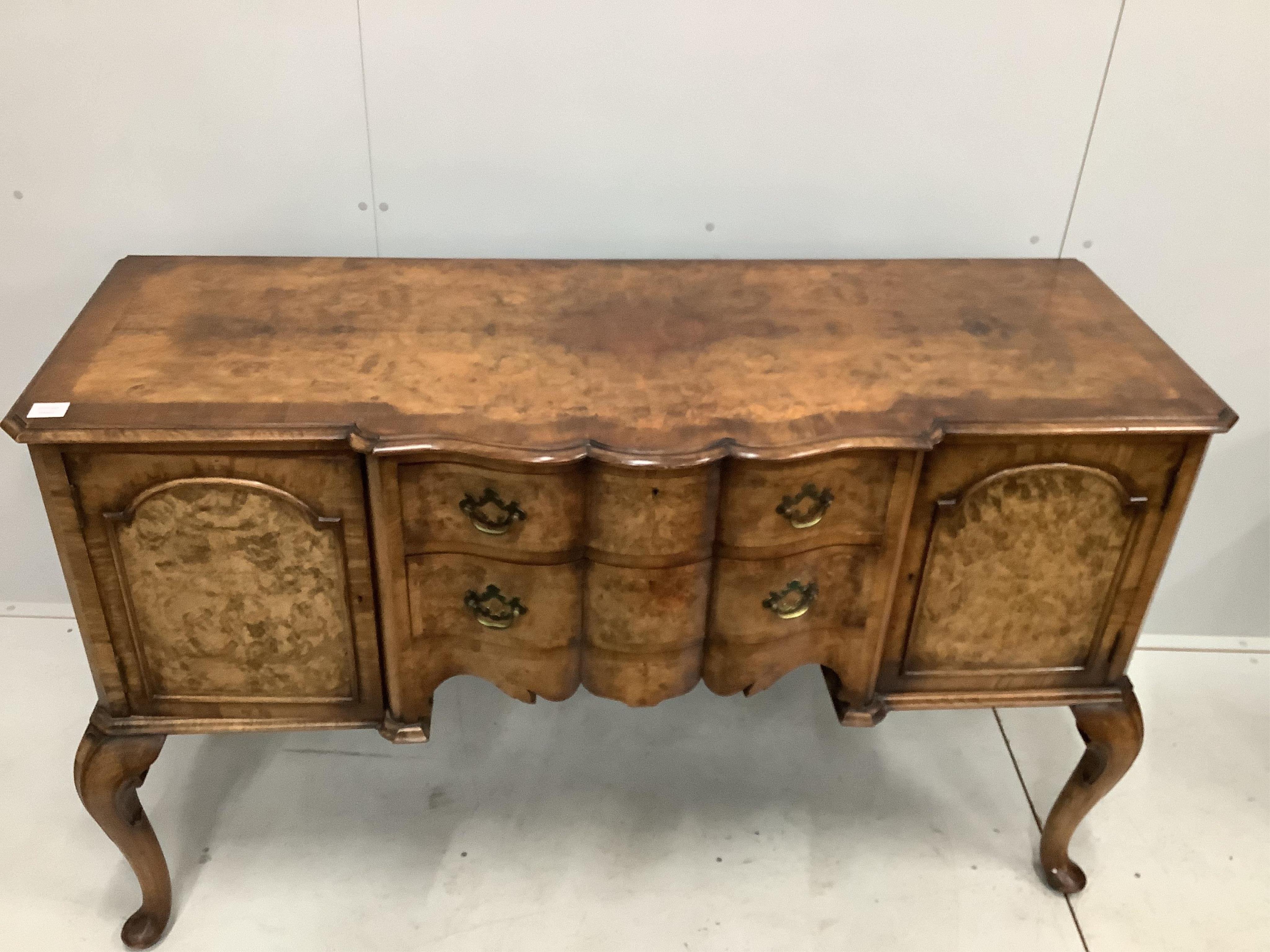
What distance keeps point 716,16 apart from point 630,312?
52cm

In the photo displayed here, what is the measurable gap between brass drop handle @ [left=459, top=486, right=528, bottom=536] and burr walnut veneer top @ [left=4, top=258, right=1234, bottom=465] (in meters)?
0.09

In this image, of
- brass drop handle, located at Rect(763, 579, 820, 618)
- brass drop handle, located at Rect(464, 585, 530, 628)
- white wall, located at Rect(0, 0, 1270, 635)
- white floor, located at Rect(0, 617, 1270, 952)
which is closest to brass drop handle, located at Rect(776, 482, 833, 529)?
brass drop handle, located at Rect(763, 579, 820, 618)

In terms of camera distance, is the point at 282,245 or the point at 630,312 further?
the point at 282,245

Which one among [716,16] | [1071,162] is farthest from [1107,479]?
[716,16]

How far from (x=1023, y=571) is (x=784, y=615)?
0.35 meters

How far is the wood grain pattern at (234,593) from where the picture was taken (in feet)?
4.65

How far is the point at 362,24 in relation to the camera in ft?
5.77

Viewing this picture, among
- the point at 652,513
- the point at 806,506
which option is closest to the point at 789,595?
the point at 806,506

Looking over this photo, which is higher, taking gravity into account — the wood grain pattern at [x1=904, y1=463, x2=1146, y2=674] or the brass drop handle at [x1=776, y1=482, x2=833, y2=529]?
A: the brass drop handle at [x1=776, y1=482, x2=833, y2=529]

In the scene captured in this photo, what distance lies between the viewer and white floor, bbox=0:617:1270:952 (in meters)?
1.87

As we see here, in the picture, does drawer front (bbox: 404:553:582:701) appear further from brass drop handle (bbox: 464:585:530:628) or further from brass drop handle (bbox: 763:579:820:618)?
brass drop handle (bbox: 763:579:820:618)

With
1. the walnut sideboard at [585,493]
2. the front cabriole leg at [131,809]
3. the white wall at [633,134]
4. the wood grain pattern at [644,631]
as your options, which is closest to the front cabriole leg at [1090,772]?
the walnut sideboard at [585,493]

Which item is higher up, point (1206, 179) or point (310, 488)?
point (1206, 179)

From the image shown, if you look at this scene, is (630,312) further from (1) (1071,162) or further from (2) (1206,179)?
(2) (1206,179)
